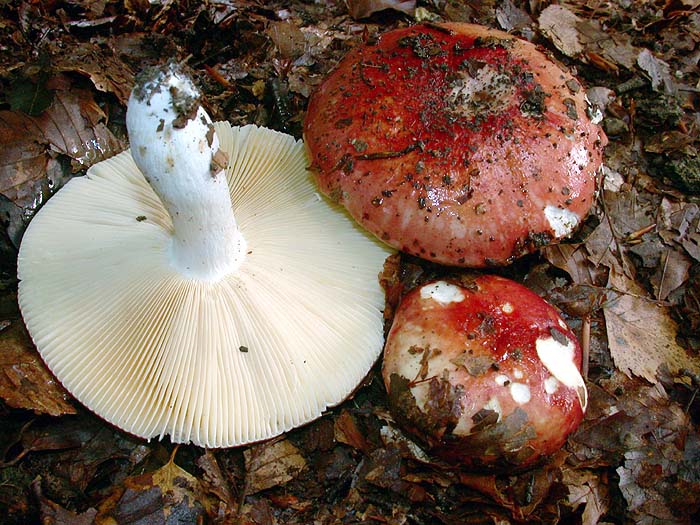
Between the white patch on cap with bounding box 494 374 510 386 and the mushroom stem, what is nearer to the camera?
the mushroom stem

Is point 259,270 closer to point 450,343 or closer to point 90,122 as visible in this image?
point 450,343

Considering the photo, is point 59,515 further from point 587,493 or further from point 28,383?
point 587,493

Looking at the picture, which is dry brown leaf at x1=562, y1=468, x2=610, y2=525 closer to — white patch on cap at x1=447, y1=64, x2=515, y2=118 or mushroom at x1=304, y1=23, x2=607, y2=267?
mushroom at x1=304, y1=23, x2=607, y2=267

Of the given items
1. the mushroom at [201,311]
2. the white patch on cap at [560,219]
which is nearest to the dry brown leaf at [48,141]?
the mushroom at [201,311]

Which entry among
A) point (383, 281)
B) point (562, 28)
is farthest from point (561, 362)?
point (562, 28)

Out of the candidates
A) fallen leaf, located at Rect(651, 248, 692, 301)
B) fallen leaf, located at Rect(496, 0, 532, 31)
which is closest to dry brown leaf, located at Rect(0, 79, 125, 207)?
fallen leaf, located at Rect(496, 0, 532, 31)

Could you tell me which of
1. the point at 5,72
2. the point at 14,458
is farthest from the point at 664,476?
the point at 5,72

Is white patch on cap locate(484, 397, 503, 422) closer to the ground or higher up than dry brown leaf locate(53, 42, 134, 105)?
closer to the ground
